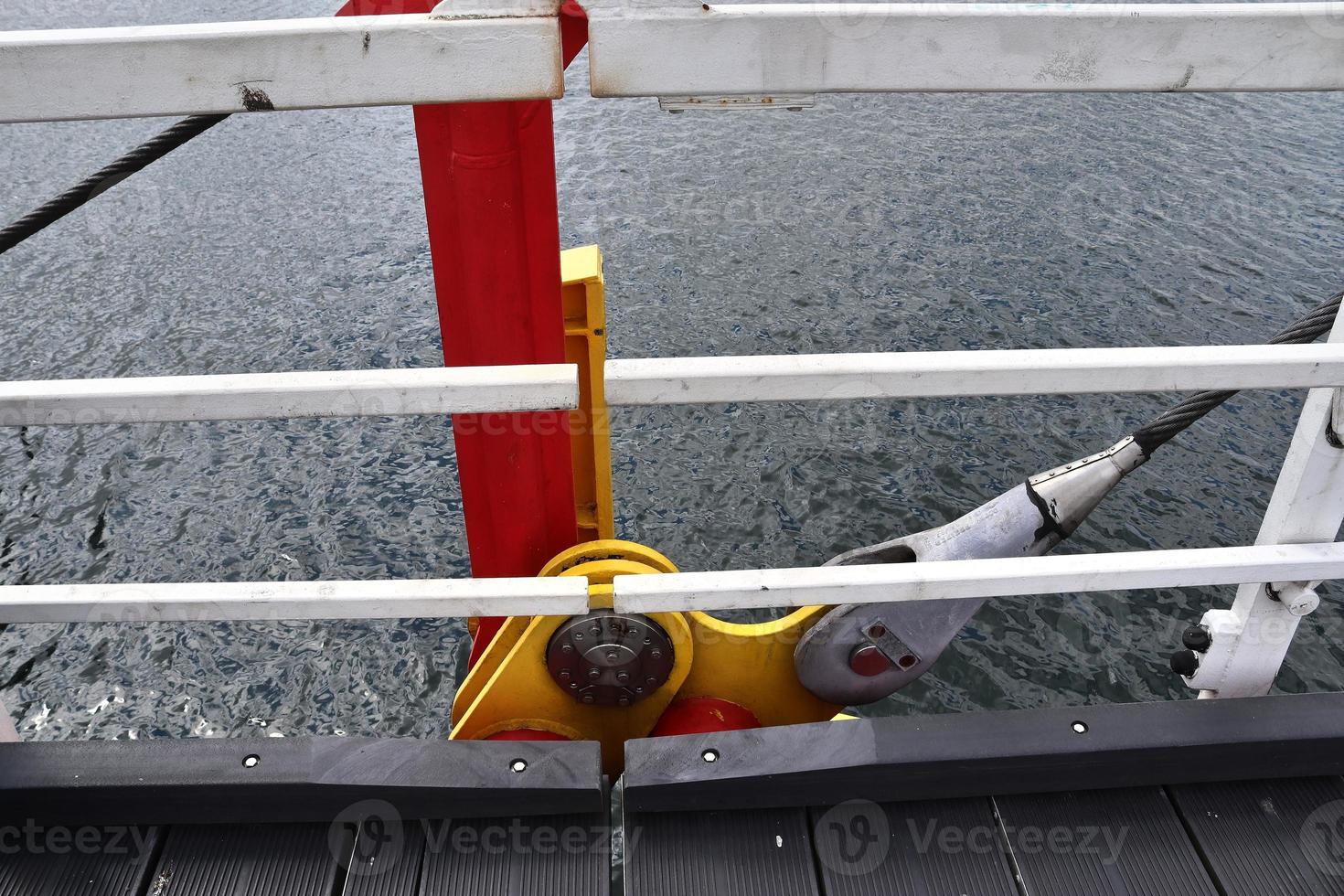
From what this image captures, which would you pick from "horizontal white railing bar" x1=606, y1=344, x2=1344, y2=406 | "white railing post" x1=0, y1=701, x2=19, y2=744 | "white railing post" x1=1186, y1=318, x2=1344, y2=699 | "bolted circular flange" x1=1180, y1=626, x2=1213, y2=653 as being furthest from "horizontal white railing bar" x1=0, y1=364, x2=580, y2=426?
"bolted circular flange" x1=1180, y1=626, x2=1213, y2=653

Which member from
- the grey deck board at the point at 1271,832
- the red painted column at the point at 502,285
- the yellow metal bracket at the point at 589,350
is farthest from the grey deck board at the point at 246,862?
the grey deck board at the point at 1271,832

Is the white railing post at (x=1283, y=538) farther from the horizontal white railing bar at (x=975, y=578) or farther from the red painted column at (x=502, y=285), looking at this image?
the red painted column at (x=502, y=285)

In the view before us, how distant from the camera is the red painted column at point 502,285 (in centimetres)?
185

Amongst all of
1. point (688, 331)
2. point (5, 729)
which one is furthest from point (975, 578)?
point (688, 331)

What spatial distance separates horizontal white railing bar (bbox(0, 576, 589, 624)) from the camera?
1.71m

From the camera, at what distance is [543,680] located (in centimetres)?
217

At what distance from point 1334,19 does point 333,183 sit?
6752mm

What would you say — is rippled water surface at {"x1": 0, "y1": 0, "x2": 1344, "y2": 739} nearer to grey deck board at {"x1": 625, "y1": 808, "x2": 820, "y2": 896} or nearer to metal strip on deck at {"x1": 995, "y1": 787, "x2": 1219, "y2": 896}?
metal strip on deck at {"x1": 995, "y1": 787, "x2": 1219, "y2": 896}

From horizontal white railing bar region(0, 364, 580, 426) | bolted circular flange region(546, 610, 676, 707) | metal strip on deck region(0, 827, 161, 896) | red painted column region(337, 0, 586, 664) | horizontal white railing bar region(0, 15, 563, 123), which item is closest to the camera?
horizontal white railing bar region(0, 15, 563, 123)

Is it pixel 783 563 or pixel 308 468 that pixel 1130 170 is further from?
pixel 308 468

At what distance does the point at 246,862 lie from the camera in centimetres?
174

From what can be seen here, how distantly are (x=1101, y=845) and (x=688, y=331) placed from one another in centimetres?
432

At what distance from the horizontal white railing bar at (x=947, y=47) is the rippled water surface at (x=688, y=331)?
304 cm

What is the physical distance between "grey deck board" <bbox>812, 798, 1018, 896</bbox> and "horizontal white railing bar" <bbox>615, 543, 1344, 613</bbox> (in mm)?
403
